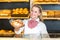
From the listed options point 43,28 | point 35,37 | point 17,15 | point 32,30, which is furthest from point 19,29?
point 17,15

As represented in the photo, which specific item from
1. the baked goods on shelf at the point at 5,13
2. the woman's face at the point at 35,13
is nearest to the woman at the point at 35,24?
the woman's face at the point at 35,13

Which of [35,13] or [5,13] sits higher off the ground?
[35,13]

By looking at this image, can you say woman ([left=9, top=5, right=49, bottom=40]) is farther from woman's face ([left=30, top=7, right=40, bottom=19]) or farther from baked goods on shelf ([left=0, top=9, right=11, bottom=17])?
baked goods on shelf ([left=0, top=9, right=11, bottom=17])

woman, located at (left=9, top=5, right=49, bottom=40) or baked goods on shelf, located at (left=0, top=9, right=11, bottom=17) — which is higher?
woman, located at (left=9, top=5, right=49, bottom=40)

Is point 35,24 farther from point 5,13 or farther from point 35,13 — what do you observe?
point 5,13

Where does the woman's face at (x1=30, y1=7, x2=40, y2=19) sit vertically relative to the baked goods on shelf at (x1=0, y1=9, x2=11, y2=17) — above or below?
above

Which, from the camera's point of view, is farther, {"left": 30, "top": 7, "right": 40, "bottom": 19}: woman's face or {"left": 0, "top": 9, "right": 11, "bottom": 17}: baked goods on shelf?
{"left": 0, "top": 9, "right": 11, "bottom": 17}: baked goods on shelf

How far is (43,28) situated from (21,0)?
177cm

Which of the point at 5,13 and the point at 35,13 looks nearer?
the point at 35,13

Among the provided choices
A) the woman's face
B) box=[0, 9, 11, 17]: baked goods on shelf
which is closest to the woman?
the woman's face

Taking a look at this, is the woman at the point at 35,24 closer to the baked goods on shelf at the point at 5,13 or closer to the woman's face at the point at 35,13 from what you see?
the woman's face at the point at 35,13

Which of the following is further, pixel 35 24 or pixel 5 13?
pixel 5 13

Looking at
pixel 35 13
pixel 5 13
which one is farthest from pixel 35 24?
pixel 5 13

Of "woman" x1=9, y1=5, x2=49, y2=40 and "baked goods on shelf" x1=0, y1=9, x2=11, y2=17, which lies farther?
"baked goods on shelf" x1=0, y1=9, x2=11, y2=17
